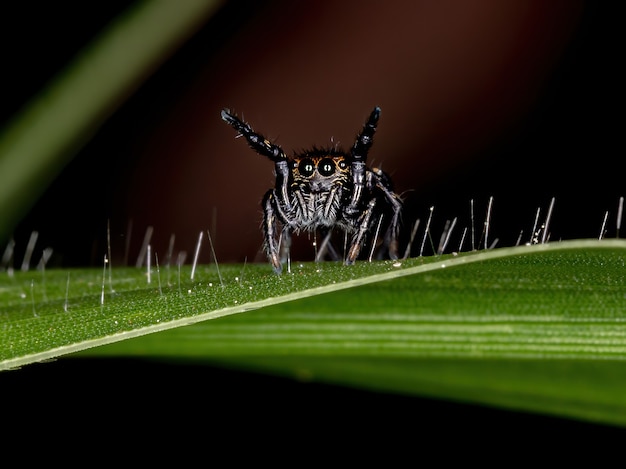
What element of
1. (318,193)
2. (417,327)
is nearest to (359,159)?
(318,193)

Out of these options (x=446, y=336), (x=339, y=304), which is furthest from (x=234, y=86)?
(x=446, y=336)

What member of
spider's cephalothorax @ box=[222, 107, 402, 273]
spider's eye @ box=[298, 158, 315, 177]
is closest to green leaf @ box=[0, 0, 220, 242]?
spider's cephalothorax @ box=[222, 107, 402, 273]

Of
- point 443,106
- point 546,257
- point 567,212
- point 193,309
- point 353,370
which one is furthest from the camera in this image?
point 443,106

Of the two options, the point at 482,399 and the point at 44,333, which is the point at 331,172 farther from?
the point at 44,333

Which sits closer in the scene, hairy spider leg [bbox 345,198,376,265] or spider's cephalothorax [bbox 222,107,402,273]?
hairy spider leg [bbox 345,198,376,265]

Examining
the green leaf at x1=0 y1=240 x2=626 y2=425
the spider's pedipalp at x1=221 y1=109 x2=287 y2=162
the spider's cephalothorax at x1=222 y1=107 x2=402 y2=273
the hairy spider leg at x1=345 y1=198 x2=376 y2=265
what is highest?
the spider's pedipalp at x1=221 y1=109 x2=287 y2=162

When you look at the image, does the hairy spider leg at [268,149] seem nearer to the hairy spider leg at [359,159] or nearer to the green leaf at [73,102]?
the hairy spider leg at [359,159]

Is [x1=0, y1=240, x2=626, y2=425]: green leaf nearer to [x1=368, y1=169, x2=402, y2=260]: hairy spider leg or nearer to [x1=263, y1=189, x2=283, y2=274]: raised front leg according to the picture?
[x1=263, y1=189, x2=283, y2=274]: raised front leg
